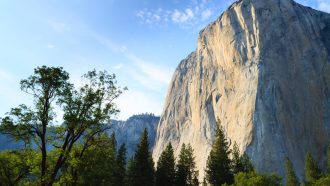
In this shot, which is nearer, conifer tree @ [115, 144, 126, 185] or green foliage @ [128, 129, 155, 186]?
green foliage @ [128, 129, 155, 186]

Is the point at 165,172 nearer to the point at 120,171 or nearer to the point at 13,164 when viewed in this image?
the point at 120,171

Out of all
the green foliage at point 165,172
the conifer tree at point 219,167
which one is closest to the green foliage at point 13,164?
the green foliage at point 165,172

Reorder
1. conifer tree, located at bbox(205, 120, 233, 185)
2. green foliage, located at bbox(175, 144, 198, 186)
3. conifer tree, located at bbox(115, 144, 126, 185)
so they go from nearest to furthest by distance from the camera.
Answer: conifer tree, located at bbox(115, 144, 126, 185)
conifer tree, located at bbox(205, 120, 233, 185)
green foliage, located at bbox(175, 144, 198, 186)

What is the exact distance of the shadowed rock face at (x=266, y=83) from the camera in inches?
3765

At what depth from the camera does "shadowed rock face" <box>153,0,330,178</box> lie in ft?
314

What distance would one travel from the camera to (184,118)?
475ft

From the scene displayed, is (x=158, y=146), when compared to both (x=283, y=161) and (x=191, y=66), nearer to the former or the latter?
(x=191, y=66)

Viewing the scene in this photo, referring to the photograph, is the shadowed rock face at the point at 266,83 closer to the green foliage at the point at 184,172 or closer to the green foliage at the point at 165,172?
the green foliage at the point at 184,172

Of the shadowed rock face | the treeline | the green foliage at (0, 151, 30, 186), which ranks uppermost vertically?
the shadowed rock face

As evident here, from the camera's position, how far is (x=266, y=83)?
103m

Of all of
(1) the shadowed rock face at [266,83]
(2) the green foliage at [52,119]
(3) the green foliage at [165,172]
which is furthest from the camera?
(1) the shadowed rock face at [266,83]

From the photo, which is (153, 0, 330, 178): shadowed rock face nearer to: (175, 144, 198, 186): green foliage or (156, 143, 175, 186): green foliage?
(175, 144, 198, 186): green foliage

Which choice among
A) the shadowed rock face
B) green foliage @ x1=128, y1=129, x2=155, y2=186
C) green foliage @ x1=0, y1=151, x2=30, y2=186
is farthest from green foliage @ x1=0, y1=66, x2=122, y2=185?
the shadowed rock face

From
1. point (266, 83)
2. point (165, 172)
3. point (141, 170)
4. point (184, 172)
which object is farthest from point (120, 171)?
point (266, 83)
